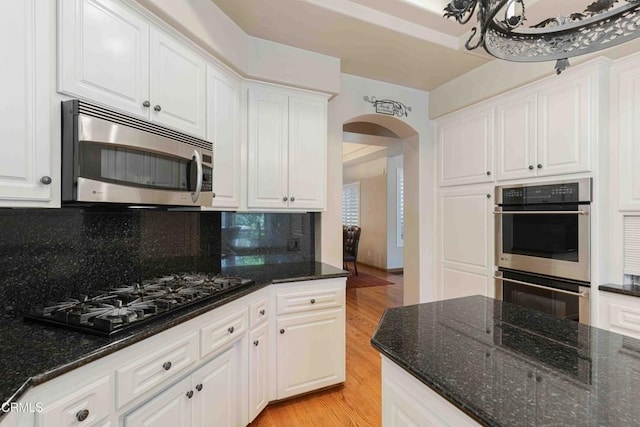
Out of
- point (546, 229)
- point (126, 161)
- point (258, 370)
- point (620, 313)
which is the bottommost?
point (258, 370)

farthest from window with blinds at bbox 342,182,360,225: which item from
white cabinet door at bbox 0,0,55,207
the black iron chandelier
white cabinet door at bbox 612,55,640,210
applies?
white cabinet door at bbox 0,0,55,207

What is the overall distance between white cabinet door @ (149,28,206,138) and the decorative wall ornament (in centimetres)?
171

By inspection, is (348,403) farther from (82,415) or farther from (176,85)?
(176,85)

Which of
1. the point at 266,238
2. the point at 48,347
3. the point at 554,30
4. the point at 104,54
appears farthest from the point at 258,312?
the point at 554,30

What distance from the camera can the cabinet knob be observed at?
3.14 feet

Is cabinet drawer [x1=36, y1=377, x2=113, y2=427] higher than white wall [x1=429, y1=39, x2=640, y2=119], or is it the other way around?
white wall [x1=429, y1=39, x2=640, y2=119]

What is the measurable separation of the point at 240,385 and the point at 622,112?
3.01m

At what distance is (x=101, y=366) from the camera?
1030mm

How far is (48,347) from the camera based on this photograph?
102 centimetres

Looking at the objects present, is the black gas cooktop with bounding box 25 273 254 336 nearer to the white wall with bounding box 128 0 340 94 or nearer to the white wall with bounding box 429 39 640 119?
the white wall with bounding box 128 0 340 94

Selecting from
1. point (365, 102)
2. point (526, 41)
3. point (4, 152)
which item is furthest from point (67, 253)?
point (365, 102)

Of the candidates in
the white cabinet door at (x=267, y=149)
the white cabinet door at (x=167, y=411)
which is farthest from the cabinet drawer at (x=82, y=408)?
the white cabinet door at (x=267, y=149)

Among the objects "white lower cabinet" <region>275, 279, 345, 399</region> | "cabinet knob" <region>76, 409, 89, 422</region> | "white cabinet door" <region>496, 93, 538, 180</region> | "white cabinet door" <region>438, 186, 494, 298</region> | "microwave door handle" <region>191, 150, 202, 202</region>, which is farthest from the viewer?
"white cabinet door" <region>438, 186, 494, 298</region>

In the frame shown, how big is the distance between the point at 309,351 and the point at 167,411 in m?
1.07
